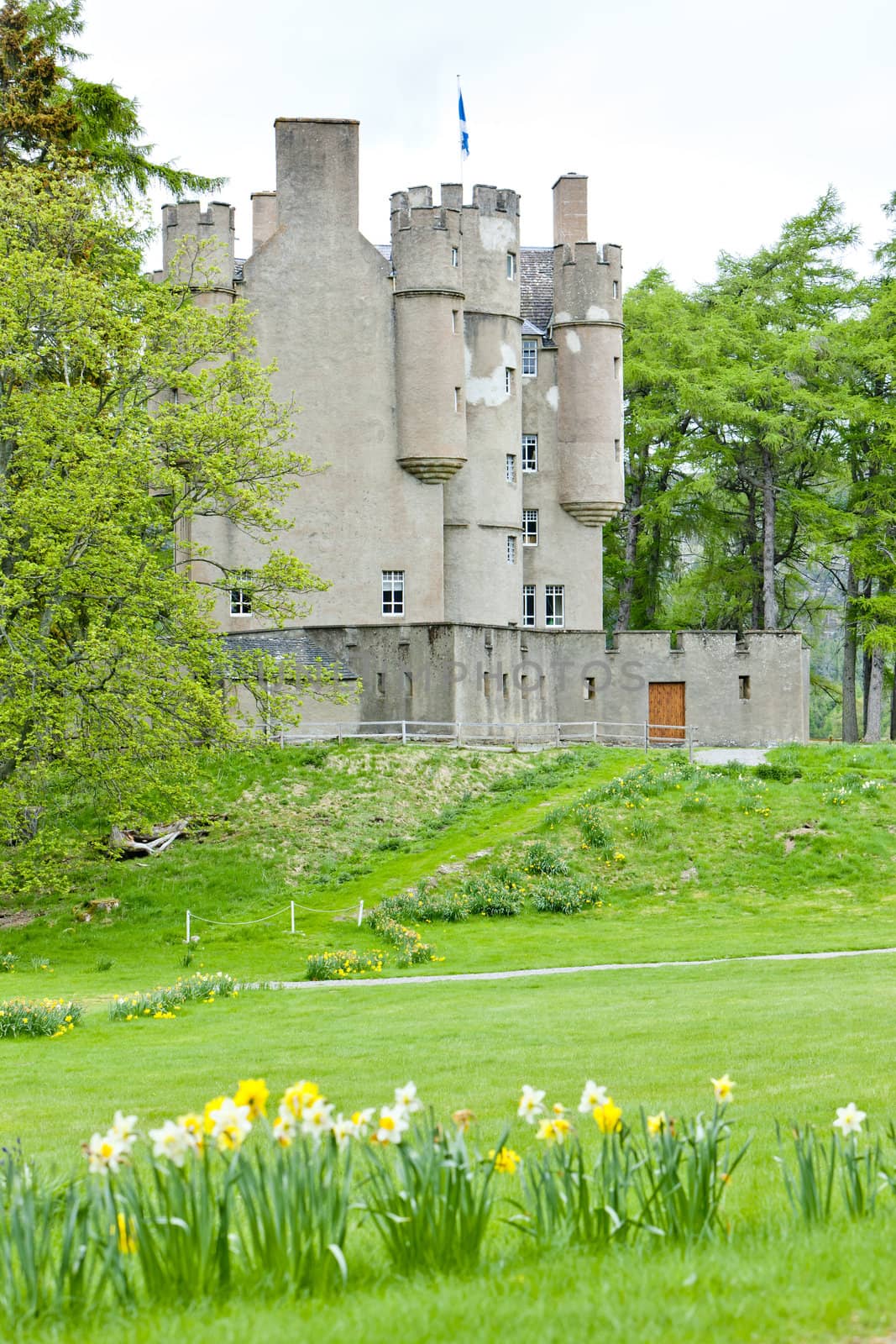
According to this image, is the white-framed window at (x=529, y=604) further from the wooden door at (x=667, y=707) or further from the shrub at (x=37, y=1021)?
the shrub at (x=37, y=1021)

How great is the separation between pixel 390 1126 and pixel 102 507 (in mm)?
23181

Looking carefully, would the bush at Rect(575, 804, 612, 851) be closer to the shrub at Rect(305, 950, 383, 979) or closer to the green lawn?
the green lawn

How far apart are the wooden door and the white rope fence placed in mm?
21813

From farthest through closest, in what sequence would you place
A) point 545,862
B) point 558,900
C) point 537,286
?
point 537,286
point 545,862
point 558,900

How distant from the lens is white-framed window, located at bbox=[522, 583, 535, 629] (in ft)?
180

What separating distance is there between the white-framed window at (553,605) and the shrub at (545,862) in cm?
2348

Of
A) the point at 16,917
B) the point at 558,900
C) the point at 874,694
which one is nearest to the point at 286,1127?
the point at 558,900

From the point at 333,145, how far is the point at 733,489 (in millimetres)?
21405

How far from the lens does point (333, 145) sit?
4819 centimetres

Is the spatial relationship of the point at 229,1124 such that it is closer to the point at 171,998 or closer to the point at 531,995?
the point at 531,995

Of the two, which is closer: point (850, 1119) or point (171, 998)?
point (850, 1119)

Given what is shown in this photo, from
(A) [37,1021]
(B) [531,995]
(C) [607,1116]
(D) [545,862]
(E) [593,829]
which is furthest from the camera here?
(E) [593,829]

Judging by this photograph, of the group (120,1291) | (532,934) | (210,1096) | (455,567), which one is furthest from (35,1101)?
(455,567)

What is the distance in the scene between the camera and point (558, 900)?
96.8ft
